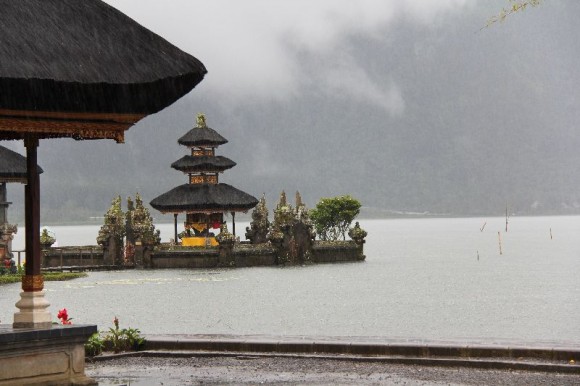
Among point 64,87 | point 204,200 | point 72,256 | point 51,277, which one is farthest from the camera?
point 204,200

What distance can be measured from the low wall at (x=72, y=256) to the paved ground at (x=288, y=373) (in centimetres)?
6057

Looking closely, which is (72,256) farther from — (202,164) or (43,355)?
(43,355)

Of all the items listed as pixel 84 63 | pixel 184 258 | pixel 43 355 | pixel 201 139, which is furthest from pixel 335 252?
pixel 84 63

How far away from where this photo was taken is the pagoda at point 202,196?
293 ft

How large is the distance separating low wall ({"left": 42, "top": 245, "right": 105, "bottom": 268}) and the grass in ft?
15.9

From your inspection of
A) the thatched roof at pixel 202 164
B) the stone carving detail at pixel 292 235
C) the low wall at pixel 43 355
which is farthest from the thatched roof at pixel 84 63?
the thatched roof at pixel 202 164

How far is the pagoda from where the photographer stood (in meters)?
89.2

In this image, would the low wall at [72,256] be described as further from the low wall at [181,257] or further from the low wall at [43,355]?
the low wall at [43,355]

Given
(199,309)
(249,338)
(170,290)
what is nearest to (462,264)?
(170,290)

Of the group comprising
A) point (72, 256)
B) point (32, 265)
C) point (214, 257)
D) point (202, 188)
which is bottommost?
point (32, 265)

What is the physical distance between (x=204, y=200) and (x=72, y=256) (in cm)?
1346

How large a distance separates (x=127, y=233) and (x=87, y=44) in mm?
71465

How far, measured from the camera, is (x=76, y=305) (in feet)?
165

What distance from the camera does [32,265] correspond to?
1505cm
